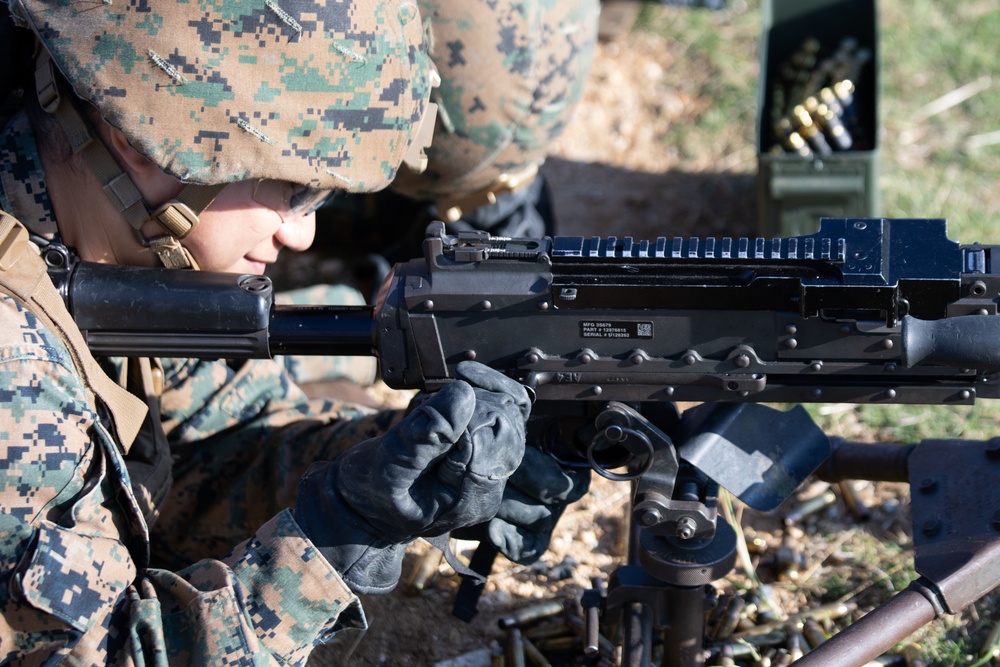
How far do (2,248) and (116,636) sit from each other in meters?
0.91

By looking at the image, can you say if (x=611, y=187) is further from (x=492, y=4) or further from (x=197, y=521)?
(x=197, y=521)

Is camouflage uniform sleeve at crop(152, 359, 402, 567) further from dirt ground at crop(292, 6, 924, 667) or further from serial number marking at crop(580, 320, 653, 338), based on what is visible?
serial number marking at crop(580, 320, 653, 338)

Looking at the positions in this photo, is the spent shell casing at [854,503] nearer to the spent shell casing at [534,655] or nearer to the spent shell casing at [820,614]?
the spent shell casing at [820,614]

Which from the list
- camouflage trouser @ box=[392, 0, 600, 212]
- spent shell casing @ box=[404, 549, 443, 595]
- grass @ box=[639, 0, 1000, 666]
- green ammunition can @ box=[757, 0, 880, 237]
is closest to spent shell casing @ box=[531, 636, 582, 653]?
spent shell casing @ box=[404, 549, 443, 595]

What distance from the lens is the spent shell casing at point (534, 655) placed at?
343 centimetres

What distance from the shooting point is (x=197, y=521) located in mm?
3555

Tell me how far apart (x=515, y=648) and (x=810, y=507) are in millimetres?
1280

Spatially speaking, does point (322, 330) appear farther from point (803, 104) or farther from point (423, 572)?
point (803, 104)

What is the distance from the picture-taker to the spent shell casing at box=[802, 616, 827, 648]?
3.46 m

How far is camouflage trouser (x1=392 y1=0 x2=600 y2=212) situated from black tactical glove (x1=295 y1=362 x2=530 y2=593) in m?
1.62

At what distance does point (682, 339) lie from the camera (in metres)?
2.73

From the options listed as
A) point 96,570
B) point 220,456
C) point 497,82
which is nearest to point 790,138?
point 497,82

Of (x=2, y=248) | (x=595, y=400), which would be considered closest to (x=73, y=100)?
(x=2, y=248)

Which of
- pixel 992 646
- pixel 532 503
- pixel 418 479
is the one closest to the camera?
pixel 418 479
